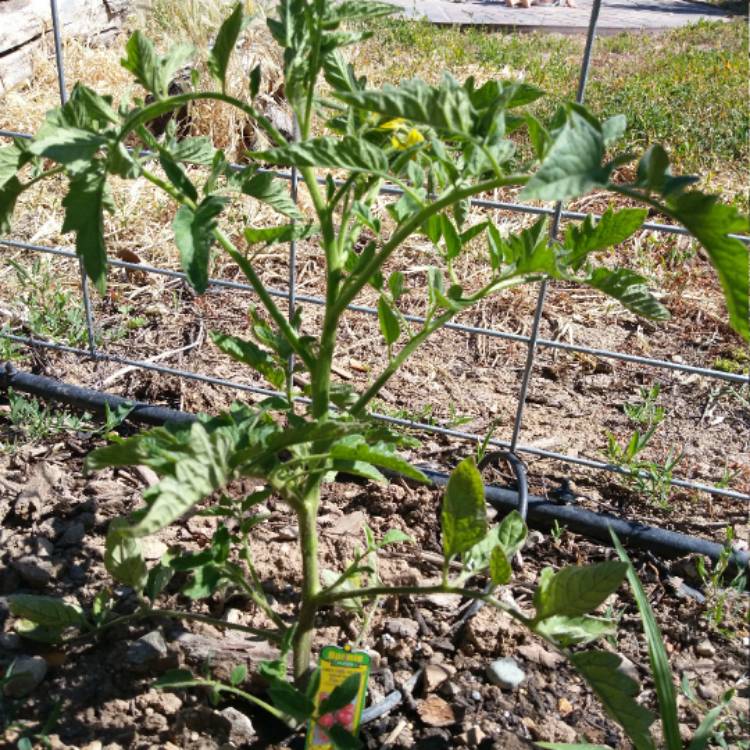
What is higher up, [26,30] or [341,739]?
[26,30]

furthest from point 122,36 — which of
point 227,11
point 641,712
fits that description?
point 641,712

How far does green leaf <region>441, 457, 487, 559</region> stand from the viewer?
1207 millimetres

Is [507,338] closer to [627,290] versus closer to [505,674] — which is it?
[505,674]

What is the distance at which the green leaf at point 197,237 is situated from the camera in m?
1.03

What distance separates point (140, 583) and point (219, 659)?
192 mm

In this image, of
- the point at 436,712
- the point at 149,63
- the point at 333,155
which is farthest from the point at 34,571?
the point at 333,155

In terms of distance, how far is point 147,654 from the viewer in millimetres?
1534

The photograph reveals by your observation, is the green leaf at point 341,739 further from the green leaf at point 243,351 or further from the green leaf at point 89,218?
the green leaf at point 89,218

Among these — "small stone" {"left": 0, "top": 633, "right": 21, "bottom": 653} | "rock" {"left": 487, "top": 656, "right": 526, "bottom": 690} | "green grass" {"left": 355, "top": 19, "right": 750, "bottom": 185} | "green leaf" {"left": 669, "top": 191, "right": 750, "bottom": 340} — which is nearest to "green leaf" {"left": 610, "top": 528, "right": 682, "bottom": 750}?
"rock" {"left": 487, "top": 656, "right": 526, "bottom": 690}

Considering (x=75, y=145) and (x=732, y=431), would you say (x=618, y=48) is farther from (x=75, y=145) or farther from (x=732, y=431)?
(x=75, y=145)

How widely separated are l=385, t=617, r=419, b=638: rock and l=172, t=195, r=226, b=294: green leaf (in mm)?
838

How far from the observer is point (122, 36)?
527 centimetres

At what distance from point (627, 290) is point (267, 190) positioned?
48 cm

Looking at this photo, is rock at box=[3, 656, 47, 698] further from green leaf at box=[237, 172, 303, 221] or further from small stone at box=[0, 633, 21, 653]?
green leaf at box=[237, 172, 303, 221]
